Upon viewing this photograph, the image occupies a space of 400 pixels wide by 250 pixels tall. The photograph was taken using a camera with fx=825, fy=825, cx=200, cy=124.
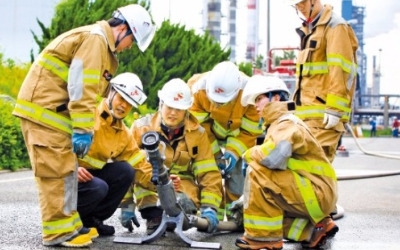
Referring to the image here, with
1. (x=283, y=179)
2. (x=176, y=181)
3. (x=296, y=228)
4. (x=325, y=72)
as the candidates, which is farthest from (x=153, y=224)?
(x=325, y=72)

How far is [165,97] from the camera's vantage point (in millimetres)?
5969

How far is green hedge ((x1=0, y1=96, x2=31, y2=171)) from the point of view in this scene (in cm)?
1250

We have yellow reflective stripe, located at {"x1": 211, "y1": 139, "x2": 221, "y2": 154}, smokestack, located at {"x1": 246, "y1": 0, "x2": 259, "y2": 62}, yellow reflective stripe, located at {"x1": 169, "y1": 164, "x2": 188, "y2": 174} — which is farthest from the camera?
smokestack, located at {"x1": 246, "y1": 0, "x2": 259, "y2": 62}

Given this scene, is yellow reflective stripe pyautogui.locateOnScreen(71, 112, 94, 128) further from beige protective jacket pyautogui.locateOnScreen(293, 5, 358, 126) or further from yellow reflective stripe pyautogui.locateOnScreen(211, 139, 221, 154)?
beige protective jacket pyautogui.locateOnScreen(293, 5, 358, 126)

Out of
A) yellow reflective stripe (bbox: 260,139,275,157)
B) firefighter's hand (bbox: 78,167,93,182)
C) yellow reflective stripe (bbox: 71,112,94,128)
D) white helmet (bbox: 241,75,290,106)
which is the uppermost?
white helmet (bbox: 241,75,290,106)

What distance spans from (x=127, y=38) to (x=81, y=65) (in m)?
0.51

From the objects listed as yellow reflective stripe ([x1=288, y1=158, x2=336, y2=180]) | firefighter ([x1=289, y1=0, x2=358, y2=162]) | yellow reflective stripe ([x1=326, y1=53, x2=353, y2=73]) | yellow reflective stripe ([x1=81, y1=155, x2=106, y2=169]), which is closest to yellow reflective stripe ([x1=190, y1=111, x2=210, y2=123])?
firefighter ([x1=289, y1=0, x2=358, y2=162])

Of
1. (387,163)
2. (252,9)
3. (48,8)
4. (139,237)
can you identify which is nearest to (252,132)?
(139,237)

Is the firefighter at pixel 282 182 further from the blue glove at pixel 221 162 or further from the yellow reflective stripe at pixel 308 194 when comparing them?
the blue glove at pixel 221 162

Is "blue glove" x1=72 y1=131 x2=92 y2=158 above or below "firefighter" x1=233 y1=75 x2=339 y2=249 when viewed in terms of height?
above

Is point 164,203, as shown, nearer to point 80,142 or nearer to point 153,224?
point 153,224

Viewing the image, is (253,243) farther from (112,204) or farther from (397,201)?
(397,201)

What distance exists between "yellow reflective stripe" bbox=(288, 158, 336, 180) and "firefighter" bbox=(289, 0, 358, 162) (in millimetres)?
689

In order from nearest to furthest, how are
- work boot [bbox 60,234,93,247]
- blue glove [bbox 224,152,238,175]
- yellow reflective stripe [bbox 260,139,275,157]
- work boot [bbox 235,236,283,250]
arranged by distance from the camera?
yellow reflective stripe [bbox 260,139,275,157], work boot [bbox 235,236,283,250], work boot [bbox 60,234,93,247], blue glove [bbox 224,152,238,175]
